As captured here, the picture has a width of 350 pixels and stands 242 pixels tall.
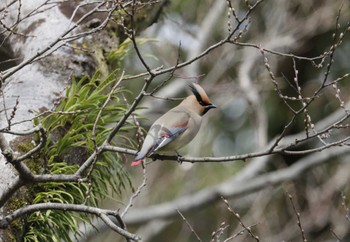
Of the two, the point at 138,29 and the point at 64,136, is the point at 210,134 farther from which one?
the point at 64,136

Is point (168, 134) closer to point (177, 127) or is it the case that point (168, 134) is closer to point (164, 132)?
point (164, 132)

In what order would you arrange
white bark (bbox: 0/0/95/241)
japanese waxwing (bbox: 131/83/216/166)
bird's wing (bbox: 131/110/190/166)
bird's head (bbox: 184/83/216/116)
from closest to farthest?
1. white bark (bbox: 0/0/95/241)
2. bird's wing (bbox: 131/110/190/166)
3. japanese waxwing (bbox: 131/83/216/166)
4. bird's head (bbox: 184/83/216/116)

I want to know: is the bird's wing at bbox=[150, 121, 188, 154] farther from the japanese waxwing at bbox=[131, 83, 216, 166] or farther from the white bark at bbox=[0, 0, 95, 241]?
the white bark at bbox=[0, 0, 95, 241]

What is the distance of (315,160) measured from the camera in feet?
30.2

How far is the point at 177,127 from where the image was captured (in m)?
4.95

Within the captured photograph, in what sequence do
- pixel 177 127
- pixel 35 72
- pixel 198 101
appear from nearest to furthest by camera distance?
pixel 35 72 < pixel 177 127 < pixel 198 101

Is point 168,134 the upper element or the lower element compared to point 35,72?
lower

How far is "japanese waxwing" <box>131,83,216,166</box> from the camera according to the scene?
184 inches

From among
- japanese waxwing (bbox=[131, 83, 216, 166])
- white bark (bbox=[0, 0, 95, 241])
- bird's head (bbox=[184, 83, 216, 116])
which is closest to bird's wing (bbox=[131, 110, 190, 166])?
japanese waxwing (bbox=[131, 83, 216, 166])

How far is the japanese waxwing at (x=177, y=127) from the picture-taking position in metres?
4.67

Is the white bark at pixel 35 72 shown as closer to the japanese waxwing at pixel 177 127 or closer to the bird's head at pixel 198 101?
the japanese waxwing at pixel 177 127

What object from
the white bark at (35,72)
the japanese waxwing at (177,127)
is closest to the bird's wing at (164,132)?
the japanese waxwing at (177,127)

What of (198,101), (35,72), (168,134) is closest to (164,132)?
(168,134)

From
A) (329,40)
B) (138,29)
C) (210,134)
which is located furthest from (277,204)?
(138,29)
